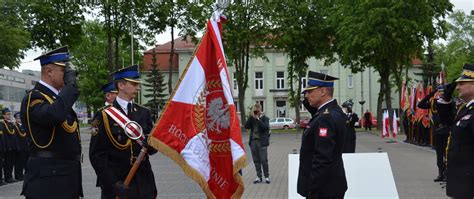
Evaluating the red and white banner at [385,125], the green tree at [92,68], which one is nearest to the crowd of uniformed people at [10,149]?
the red and white banner at [385,125]

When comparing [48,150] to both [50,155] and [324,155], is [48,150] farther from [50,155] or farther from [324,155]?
[324,155]

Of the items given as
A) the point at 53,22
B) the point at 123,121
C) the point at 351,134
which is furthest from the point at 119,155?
the point at 53,22

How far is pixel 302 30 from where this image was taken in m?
50.0

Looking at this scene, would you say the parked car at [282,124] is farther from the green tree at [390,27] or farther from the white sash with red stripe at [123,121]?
the white sash with red stripe at [123,121]

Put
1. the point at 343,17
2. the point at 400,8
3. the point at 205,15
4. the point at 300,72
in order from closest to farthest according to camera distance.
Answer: the point at 400,8
the point at 343,17
the point at 205,15
the point at 300,72

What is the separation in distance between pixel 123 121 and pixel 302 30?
1754 inches

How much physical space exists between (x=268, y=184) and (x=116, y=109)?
894 centimetres

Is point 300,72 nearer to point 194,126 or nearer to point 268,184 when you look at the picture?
point 268,184

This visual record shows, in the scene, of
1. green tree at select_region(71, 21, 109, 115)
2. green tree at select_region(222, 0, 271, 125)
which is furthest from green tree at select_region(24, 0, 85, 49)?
green tree at select_region(71, 21, 109, 115)

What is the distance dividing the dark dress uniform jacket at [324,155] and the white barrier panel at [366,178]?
10.2 feet

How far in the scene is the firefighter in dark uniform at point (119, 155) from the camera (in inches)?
239

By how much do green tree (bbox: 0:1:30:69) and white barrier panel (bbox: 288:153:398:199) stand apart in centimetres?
3340

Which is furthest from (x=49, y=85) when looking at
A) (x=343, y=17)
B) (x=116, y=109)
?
(x=343, y=17)

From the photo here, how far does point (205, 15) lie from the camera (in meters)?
48.2
